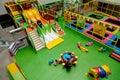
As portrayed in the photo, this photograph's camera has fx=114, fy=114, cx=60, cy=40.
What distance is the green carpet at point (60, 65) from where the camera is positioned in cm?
522

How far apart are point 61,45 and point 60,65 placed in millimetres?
1535

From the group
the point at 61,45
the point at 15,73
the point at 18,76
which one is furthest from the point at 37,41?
the point at 18,76


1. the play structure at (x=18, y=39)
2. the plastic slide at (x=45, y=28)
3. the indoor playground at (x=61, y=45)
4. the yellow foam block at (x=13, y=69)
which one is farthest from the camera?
the plastic slide at (x=45, y=28)

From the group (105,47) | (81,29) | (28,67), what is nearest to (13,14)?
(28,67)

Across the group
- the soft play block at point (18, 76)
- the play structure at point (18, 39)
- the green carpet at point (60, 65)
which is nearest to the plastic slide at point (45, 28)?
the green carpet at point (60, 65)

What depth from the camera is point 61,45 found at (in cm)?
692

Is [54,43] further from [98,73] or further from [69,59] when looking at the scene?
[98,73]

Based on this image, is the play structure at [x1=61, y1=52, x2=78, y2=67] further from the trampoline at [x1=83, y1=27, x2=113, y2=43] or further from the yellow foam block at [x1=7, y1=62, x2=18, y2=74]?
the yellow foam block at [x1=7, y1=62, x2=18, y2=74]

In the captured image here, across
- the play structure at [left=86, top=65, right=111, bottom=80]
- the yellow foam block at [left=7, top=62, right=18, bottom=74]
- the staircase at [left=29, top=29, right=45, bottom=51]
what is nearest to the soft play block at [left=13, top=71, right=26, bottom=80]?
the yellow foam block at [left=7, top=62, right=18, bottom=74]

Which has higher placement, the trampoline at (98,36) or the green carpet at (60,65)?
the trampoline at (98,36)

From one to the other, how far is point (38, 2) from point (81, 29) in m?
3.84

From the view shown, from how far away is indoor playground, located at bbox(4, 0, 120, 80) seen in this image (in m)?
5.28

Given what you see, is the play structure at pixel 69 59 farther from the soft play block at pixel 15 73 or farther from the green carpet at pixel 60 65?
the soft play block at pixel 15 73

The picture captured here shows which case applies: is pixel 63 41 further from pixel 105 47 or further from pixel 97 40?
pixel 105 47
